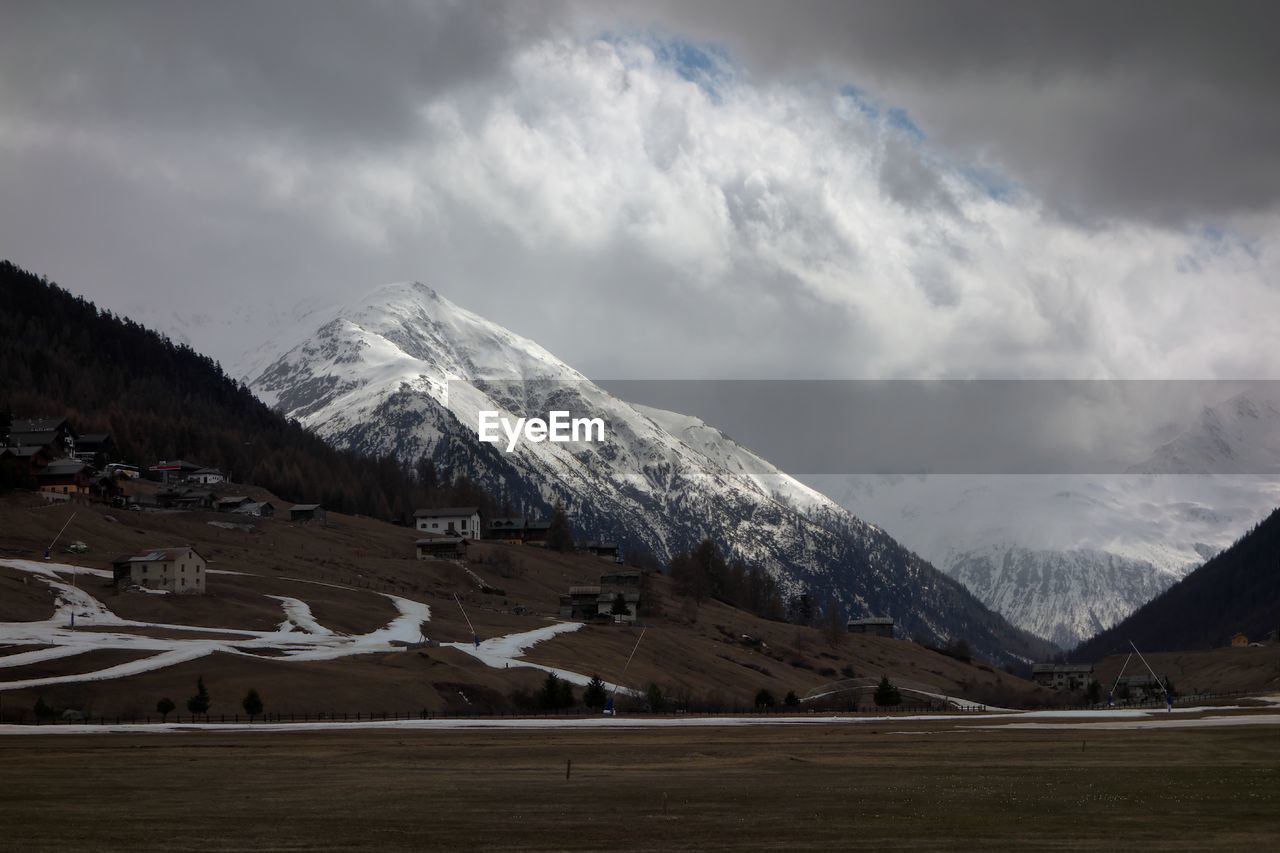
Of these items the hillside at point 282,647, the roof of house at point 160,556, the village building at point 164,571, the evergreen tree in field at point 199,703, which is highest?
the roof of house at point 160,556

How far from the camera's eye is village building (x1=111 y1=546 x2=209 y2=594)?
157500 millimetres

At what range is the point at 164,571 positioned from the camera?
518ft

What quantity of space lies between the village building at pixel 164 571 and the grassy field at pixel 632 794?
7673cm

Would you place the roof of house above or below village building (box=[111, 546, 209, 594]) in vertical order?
above

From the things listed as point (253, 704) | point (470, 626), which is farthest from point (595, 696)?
point (470, 626)

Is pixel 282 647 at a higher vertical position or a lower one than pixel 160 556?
lower

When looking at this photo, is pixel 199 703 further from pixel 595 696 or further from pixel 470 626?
pixel 470 626

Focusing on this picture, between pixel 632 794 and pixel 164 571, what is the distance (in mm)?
117020

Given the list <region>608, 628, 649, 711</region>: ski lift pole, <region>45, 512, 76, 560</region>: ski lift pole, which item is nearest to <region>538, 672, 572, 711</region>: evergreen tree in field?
<region>608, 628, 649, 711</region>: ski lift pole

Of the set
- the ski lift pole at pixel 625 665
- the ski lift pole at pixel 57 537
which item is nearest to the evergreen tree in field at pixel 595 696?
the ski lift pole at pixel 625 665

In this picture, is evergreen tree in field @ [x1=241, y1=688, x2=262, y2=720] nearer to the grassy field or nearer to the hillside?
the hillside

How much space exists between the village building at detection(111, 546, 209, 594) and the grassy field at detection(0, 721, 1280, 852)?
7673cm

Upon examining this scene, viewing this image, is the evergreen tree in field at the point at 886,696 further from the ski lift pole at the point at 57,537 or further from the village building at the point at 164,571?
the ski lift pole at the point at 57,537

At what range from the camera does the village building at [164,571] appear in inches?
6201
